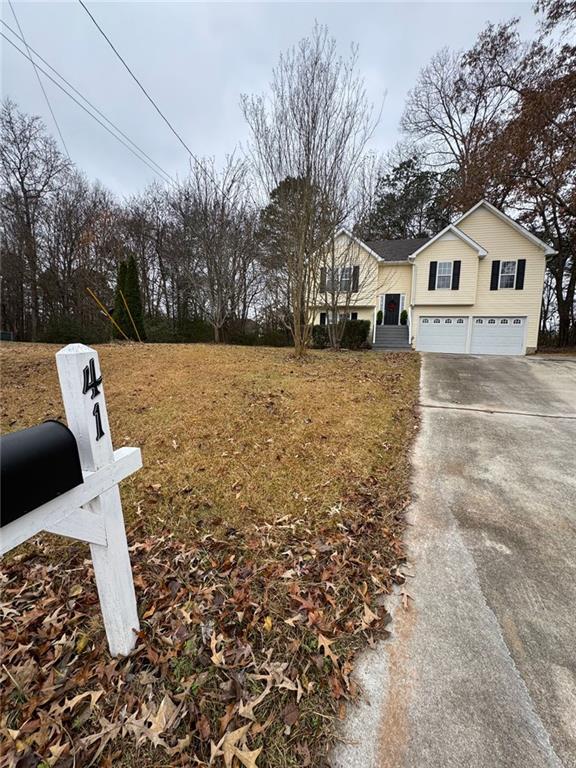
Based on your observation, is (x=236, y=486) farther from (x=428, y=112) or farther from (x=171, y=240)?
(x=428, y=112)

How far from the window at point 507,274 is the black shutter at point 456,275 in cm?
180

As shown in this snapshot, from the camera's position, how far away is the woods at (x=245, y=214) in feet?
42.5

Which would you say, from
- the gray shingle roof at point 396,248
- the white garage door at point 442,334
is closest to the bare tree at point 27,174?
the gray shingle roof at point 396,248

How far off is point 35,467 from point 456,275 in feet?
59.0

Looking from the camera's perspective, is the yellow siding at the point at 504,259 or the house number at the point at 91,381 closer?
the house number at the point at 91,381

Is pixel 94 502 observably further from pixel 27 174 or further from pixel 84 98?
pixel 27 174

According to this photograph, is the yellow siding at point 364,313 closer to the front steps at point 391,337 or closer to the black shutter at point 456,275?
the front steps at point 391,337

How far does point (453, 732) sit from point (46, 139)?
79.3 ft

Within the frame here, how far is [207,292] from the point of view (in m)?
17.4

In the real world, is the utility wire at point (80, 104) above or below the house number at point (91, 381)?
above

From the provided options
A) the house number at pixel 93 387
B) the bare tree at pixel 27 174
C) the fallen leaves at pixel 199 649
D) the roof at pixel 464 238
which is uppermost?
the bare tree at pixel 27 174

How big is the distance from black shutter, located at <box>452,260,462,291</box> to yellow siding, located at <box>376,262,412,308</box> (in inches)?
91.3

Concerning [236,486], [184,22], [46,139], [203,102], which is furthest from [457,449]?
[46,139]

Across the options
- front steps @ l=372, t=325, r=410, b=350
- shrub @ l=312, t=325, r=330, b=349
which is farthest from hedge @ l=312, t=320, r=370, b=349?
front steps @ l=372, t=325, r=410, b=350
